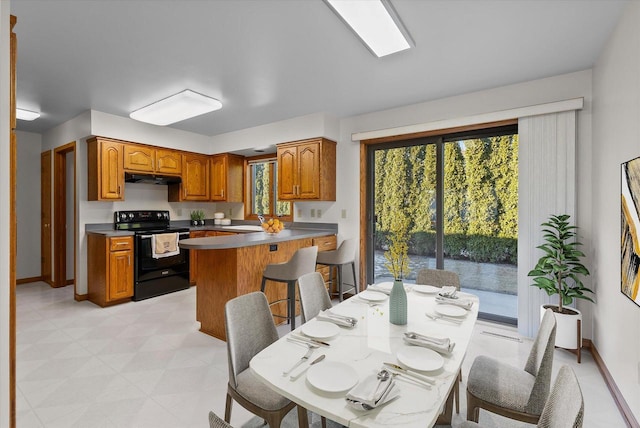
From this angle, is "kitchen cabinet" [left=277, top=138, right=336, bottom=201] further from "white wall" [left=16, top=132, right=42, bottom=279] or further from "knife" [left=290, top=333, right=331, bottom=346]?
"white wall" [left=16, top=132, right=42, bottom=279]

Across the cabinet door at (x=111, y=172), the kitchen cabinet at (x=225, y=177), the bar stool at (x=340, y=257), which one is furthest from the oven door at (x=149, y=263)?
the bar stool at (x=340, y=257)

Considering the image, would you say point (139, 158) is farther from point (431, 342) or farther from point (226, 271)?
point (431, 342)

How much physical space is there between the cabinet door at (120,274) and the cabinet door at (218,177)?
1671 millimetres

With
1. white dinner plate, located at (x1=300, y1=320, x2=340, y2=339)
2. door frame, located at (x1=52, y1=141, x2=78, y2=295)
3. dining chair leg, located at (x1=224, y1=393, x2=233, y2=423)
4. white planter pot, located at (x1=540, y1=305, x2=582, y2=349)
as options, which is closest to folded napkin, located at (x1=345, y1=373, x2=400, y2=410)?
white dinner plate, located at (x1=300, y1=320, x2=340, y2=339)

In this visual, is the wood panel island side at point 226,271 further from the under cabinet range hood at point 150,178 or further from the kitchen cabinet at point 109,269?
the under cabinet range hood at point 150,178

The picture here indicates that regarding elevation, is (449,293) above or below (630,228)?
below

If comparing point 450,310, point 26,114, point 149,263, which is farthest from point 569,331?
point 26,114

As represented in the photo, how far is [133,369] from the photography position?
2.40 metres

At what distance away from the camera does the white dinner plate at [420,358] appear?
1138mm

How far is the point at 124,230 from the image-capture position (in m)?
4.33

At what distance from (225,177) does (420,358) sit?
463cm

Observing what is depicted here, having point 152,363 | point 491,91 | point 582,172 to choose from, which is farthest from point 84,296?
point 582,172

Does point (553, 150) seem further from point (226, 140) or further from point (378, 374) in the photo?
point (226, 140)

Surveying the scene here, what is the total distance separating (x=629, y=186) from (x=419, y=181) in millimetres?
2112
